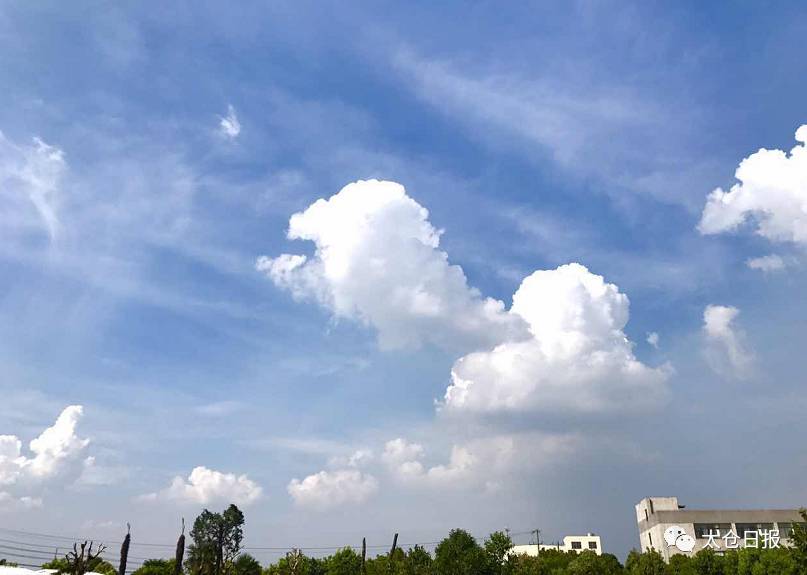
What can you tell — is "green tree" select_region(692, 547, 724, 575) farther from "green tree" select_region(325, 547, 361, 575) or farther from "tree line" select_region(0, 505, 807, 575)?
"green tree" select_region(325, 547, 361, 575)

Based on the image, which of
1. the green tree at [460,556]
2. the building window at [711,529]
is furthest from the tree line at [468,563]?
the building window at [711,529]

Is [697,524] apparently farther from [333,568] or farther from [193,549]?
[193,549]

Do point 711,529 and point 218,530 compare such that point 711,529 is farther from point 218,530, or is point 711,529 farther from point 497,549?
point 218,530

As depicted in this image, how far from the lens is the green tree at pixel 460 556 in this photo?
80.4m

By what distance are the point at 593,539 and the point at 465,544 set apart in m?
116

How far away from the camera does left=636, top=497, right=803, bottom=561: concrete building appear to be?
11025cm

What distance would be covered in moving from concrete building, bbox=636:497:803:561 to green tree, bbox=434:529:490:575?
143ft

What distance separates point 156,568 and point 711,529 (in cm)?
8807

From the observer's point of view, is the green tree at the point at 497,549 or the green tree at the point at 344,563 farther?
the green tree at the point at 344,563

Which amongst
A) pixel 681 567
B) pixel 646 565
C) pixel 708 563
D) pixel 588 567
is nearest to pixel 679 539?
pixel 588 567

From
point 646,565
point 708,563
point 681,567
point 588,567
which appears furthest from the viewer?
point 588,567

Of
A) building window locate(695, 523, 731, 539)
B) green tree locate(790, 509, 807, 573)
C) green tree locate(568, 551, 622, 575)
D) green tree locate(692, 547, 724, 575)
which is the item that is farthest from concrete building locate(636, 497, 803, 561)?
green tree locate(790, 509, 807, 573)

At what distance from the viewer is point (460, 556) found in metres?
82.2

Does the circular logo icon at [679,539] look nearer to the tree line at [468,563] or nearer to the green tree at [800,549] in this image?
the tree line at [468,563]
